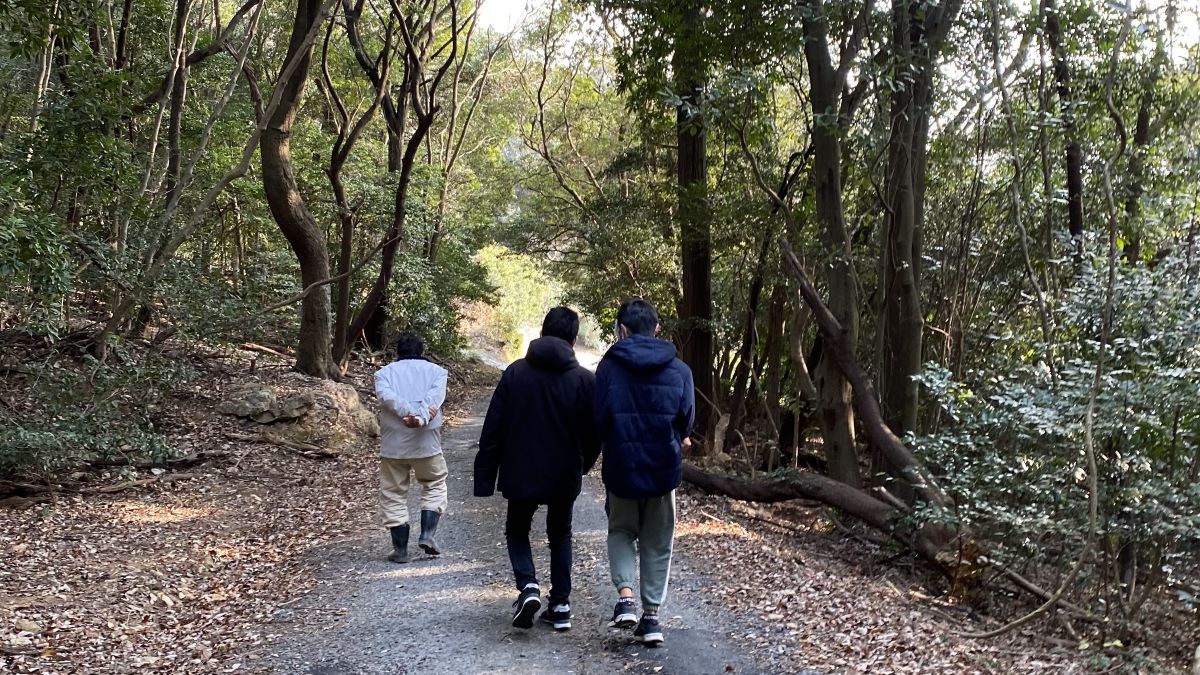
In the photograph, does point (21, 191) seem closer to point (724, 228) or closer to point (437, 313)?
point (724, 228)

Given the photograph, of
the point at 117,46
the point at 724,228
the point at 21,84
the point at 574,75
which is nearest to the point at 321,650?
the point at 724,228

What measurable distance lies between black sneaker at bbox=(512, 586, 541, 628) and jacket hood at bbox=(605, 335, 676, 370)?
1.46 metres

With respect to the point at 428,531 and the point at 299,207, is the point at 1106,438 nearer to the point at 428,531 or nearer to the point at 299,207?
the point at 428,531

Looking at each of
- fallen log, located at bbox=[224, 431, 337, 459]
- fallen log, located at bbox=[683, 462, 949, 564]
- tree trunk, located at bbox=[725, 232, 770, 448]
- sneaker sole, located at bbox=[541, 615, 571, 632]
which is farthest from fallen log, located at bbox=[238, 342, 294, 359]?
sneaker sole, located at bbox=[541, 615, 571, 632]

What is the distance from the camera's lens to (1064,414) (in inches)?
244

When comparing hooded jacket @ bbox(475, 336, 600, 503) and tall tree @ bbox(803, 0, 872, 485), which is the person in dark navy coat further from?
tall tree @ bbox(803, 0, 872, 485)

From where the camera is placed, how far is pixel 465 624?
17.6 ft

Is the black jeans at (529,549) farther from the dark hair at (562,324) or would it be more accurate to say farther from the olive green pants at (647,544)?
the dark hair at (562,324)

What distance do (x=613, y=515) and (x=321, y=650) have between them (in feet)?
6.16

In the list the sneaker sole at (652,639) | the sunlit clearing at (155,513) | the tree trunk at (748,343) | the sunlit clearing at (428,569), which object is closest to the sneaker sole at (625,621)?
the sneaker sole at (652,639)

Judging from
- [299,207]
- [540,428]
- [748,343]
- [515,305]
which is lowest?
[540,428]

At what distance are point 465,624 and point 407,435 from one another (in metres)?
1.77

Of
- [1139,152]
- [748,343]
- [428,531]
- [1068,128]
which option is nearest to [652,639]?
[428,531]

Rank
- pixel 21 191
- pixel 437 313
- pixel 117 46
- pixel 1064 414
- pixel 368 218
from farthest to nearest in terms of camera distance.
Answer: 1. pixel 437 313
2. pixel 368 218
3. pixel 117 46
4. pixel 21 191
5. pixel 1064 414
